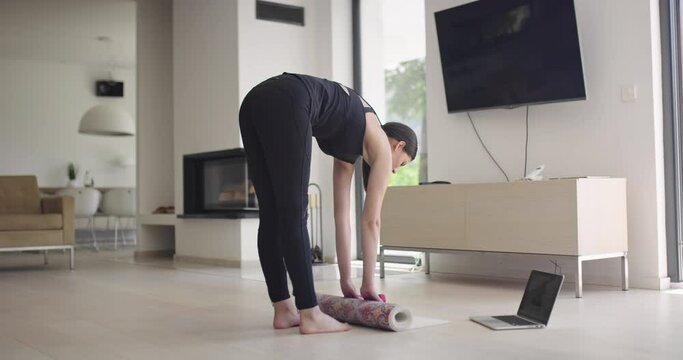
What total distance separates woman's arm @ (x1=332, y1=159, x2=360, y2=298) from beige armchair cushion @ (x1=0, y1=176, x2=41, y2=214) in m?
4.26

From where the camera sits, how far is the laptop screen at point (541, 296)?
277cm

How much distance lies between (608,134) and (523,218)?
2.45ft

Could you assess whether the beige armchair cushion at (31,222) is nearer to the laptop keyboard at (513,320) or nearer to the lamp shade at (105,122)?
the lamp shade at (105,122)

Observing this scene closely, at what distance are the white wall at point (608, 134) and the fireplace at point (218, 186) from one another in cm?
206

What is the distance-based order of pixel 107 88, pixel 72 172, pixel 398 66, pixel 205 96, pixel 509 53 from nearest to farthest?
pixel 509 53, pixel 398 66, pixel 205 96, pixel 72 172, pixel 107 88

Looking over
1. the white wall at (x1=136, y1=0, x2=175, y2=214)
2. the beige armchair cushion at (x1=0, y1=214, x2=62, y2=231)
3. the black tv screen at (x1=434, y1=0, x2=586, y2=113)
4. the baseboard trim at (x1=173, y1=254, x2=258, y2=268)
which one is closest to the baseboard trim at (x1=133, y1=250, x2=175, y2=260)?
the white wall at (x1=136, y1=0, x2=175, y2=214)

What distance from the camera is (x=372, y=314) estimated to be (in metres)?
2.68

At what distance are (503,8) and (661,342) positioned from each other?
263 centimetres

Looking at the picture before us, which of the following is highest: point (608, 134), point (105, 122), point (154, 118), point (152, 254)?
point (105, 122)

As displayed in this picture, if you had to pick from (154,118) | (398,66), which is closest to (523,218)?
(398,66)

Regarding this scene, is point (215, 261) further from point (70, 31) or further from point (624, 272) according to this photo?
point (70, 31)

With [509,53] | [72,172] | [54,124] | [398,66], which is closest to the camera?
[509,53]

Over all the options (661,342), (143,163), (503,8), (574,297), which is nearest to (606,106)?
(503,8)

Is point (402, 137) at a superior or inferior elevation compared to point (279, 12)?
inferior
